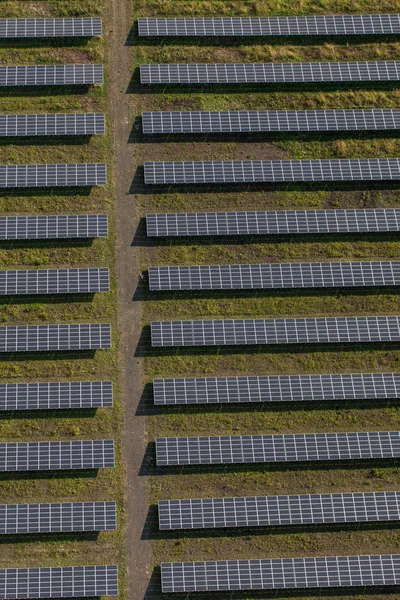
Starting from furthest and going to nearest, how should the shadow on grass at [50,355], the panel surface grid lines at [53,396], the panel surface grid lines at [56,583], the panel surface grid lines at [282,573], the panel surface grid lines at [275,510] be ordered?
1. the shadow on grass at [50,355]
2. the panel surface grid lines at [53,396]
3. the panel surface grid lines at [275,510]
4. the panel surface grid lines at [282,573]
5. the panel surface grid lines at [56,583]

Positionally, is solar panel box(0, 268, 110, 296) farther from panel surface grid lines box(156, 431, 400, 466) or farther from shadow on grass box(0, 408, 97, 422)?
panel surface grid lines box(156, 431, 400, 466)

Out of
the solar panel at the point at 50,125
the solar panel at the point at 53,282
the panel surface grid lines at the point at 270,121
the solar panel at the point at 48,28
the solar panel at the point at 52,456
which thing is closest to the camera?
the solar panel at the point at 52,456

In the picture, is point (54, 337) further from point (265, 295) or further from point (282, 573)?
point (282, 573)

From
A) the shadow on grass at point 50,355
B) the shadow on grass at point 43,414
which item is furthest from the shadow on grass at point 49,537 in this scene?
the shadow on grass at point 50,355

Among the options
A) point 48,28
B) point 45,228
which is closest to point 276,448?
point 45,228

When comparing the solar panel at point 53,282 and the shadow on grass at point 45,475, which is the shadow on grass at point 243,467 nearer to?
the shadow on grass at point 45,475

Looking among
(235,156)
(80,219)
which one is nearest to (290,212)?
(235,156)

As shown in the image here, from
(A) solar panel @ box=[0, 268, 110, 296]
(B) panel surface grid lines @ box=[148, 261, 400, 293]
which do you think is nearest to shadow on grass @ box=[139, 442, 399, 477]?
(B) panel surface grid lines @ box=[148, 261, 400, 293]
